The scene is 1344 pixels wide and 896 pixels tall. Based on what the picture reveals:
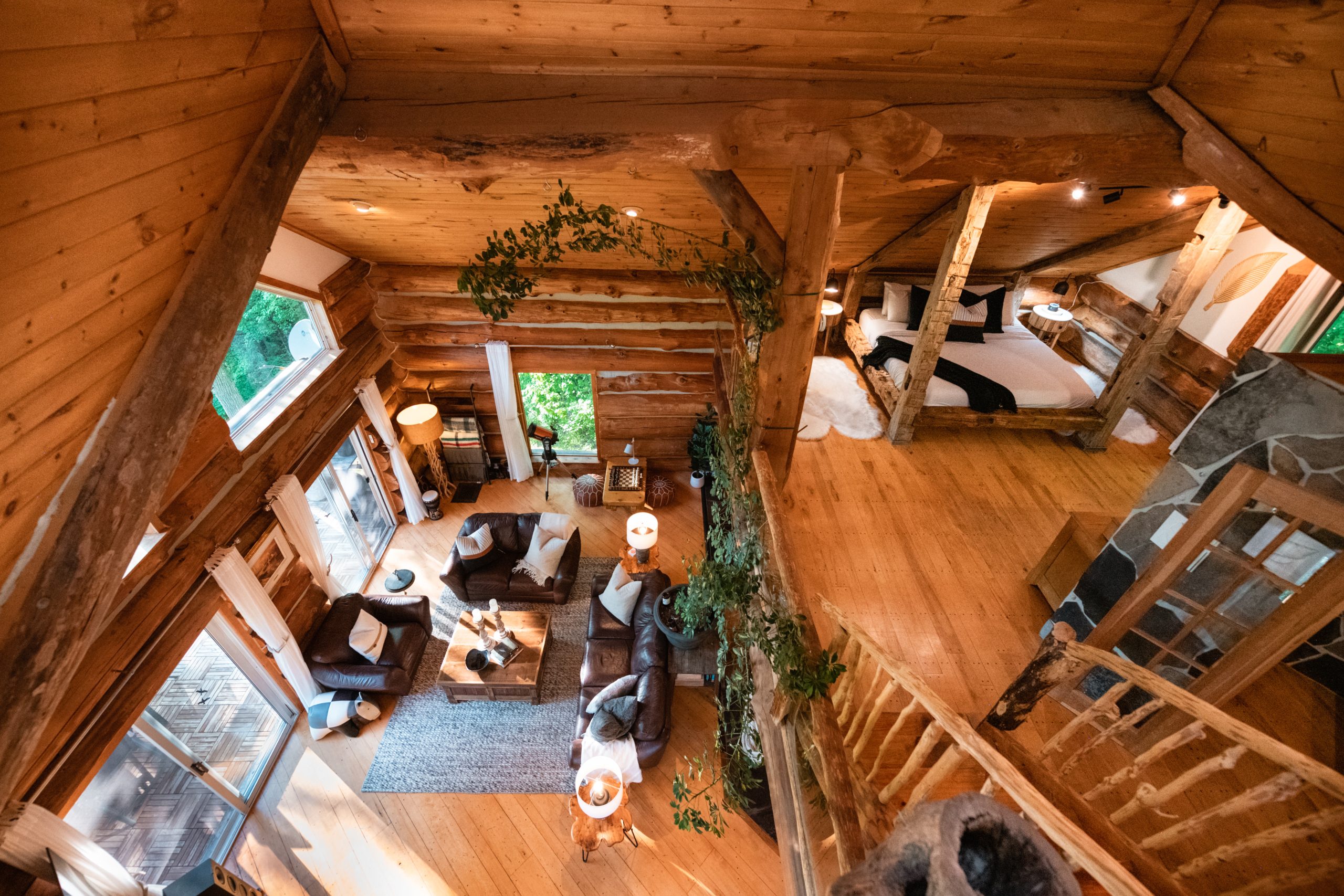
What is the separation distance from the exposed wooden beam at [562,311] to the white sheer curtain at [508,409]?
0.50 m

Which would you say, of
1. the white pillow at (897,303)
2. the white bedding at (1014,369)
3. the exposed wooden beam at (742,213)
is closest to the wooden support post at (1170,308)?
the white bedding at (1014,369)

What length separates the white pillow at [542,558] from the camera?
19.6 feet

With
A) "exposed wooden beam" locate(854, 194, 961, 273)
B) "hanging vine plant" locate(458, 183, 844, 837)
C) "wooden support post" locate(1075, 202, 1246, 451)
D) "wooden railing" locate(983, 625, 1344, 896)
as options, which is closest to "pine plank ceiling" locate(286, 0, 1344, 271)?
"hanging vine plant" locate(458, 183, 844, 837)

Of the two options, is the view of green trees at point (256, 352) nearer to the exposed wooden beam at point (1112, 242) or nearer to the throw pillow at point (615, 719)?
the throw pillow at point (615, 719)

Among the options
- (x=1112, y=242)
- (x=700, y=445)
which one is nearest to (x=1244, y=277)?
(x=1112, y=242)

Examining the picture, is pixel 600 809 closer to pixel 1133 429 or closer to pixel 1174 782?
pixel 1174 782

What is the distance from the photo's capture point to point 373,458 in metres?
6.59

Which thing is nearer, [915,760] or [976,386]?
[915,760]

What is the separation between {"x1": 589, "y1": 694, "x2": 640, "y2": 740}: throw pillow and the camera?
4395 mm

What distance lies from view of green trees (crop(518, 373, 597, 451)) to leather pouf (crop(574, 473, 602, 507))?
0.73 meters

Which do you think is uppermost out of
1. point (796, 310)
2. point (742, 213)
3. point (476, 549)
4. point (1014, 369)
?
point (1014, 369)

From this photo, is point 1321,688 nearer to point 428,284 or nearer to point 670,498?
point 670,498

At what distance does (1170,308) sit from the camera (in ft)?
14.2

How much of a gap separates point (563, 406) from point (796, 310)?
18.0 ft
